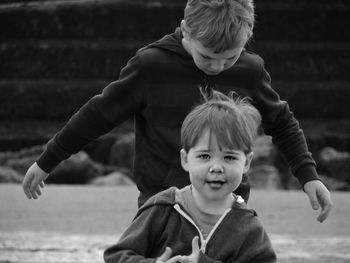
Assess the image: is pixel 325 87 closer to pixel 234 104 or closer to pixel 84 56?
pixel 84 56

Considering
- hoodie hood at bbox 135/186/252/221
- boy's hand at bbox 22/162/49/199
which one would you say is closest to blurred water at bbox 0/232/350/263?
boy's hand at bbox 22/162/49/199

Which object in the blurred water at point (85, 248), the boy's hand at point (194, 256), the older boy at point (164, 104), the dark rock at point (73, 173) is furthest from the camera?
the dark rock at point (73, 173)

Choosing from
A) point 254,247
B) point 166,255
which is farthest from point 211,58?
point 166,255

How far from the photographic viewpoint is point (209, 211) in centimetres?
326

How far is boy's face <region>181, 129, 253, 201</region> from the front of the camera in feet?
10.5

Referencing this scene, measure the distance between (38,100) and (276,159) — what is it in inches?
131

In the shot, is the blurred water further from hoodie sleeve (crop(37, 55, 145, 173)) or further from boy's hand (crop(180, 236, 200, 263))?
boy's hand (crop(180, 236, 200, 263))

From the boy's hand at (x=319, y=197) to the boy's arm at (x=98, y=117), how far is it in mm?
656

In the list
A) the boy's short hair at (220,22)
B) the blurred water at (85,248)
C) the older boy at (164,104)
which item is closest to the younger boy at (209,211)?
the boy's short hair at (220,22)

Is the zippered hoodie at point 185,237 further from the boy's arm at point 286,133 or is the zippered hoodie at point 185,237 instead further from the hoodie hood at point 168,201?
the boy's arm at point 286,133

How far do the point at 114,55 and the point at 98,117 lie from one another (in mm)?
10707

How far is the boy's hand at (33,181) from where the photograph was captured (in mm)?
3957

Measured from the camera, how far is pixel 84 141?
4.03m

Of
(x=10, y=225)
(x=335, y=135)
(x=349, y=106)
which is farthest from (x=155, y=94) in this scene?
(x=349, y=106)
